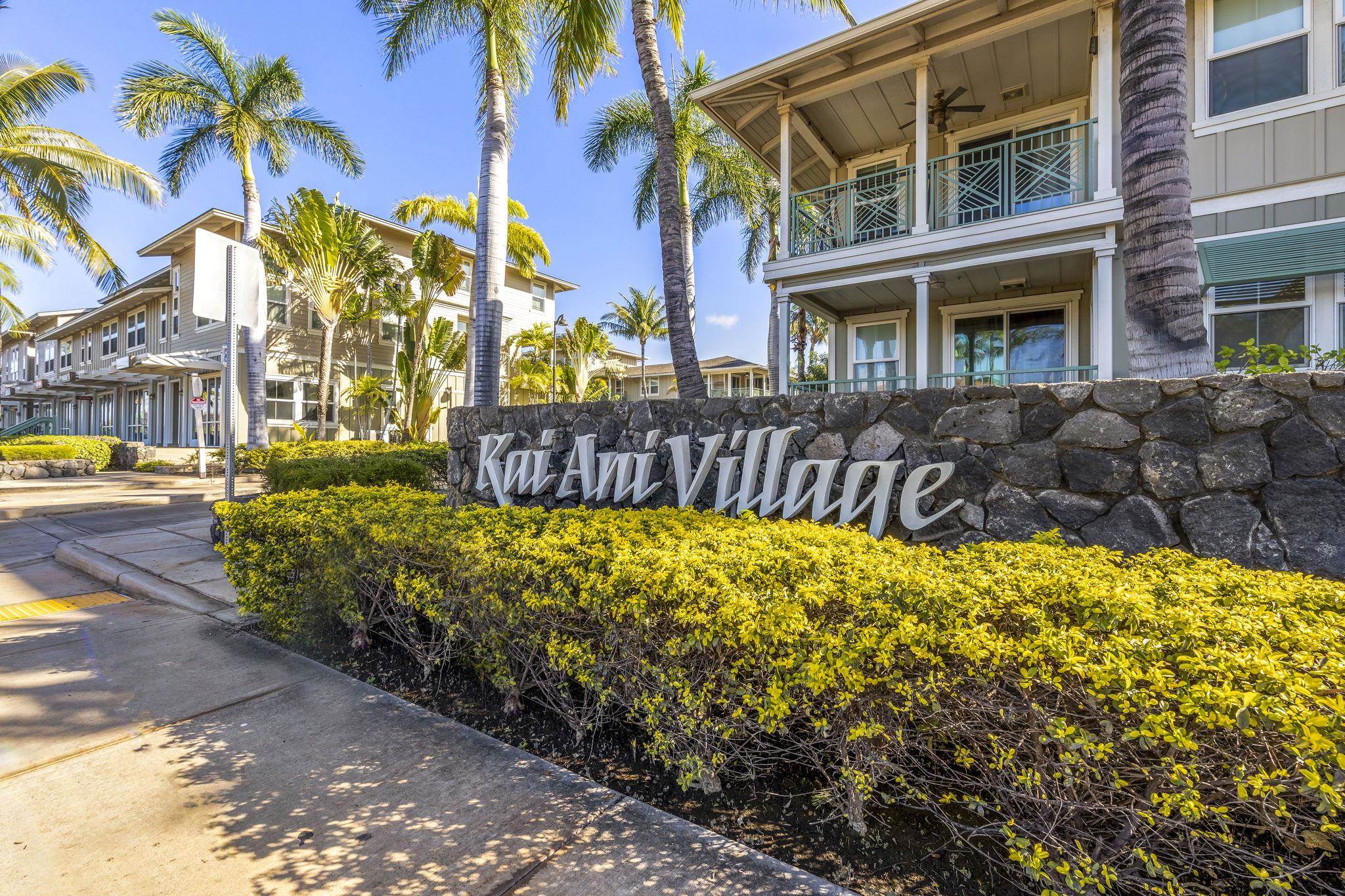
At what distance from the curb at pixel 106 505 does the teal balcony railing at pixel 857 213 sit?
11.6m

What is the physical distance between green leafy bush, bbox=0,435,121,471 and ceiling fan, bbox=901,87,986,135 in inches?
949

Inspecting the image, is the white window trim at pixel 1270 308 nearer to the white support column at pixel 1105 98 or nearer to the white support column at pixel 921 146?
the white support column at pixel 1105 98

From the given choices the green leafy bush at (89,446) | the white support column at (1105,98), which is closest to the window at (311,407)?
the green leafy bush at (89,446)

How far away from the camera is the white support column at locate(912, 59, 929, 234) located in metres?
8.27

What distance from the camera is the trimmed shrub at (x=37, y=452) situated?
55.0 feet

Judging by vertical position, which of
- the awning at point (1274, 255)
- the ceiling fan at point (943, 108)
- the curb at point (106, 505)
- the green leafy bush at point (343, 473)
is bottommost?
the curb at point (106, 505)

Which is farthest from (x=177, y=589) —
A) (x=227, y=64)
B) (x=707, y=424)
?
(x=227, y=64)

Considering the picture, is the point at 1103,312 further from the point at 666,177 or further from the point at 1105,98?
the point at 666,177

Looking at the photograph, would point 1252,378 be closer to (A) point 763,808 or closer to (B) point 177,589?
(A) point 763,808

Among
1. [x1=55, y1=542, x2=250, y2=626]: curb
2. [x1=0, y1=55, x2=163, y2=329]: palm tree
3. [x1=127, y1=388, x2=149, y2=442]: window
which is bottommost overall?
[x1=55, y1=542, x2=250, y2=626]: curb

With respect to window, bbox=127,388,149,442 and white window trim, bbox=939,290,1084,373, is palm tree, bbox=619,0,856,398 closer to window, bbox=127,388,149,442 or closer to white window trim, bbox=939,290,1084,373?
white window trim, bbox=939,290,1084,373

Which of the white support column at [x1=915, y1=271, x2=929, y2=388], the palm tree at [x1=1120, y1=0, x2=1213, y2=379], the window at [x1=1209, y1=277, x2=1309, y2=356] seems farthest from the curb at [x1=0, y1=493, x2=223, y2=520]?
the window at [x1=1209, y1=277, x2=1309, y2=356]

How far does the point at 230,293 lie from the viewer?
520 cm

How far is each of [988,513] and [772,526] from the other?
151cm
